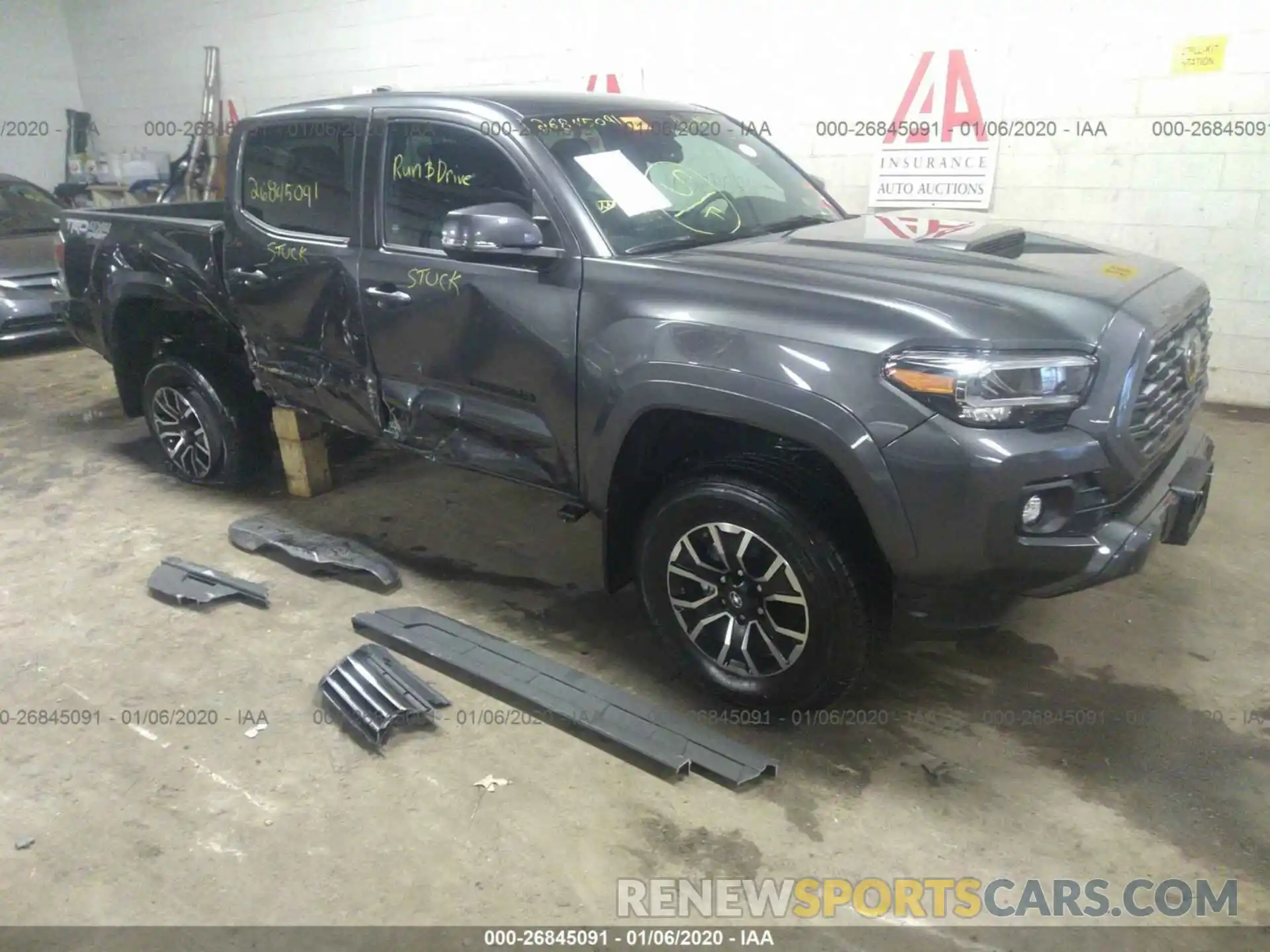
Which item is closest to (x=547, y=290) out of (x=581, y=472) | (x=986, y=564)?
(x=581, y=472)

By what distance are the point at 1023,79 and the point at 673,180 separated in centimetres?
345

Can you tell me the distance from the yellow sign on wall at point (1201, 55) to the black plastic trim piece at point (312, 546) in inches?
199

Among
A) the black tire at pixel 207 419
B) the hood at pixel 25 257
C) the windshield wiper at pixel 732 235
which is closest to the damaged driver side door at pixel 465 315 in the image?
the windshield wiper at pixel 732 235

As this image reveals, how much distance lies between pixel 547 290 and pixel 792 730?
5.09 ft

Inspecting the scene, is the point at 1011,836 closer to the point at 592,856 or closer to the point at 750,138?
the point at 592,856

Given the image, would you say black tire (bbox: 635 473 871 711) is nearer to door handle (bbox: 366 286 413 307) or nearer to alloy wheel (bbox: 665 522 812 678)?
alloy wheel (bbox: 665 522 812 678)

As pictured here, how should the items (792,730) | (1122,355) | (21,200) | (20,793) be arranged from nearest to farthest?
(1122,355), (20,793), (792,730), (21,200)

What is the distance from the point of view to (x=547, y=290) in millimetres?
2758

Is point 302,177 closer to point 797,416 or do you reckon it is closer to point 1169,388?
point 797,416

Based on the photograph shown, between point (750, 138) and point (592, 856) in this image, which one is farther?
point (750, 138)

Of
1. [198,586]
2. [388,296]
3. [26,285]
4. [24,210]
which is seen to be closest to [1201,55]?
[388,296]

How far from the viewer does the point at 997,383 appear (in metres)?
2.11

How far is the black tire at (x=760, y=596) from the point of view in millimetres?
2412

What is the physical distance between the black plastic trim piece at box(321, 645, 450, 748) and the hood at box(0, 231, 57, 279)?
5975mm
